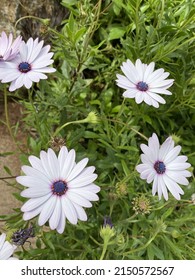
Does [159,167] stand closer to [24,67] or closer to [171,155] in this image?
[171,155]

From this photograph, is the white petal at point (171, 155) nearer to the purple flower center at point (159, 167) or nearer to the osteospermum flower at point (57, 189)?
the purple flower center at point (159, 167)

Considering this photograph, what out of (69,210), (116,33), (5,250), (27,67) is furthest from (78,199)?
(116,33)


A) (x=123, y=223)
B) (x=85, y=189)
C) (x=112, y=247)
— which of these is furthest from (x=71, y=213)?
(x=123, y=223)

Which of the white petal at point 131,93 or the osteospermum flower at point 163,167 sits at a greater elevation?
the white petal at point 131,93

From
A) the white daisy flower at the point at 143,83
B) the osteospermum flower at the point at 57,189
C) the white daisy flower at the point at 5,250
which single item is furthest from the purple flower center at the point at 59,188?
the white daisy flower at the point at 143,83

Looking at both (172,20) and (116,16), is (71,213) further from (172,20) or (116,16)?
(116,16)

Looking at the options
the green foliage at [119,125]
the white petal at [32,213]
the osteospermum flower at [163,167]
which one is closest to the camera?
the white petal at [32,213]
